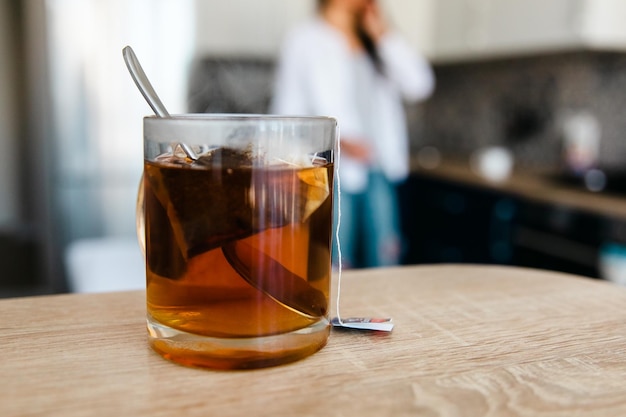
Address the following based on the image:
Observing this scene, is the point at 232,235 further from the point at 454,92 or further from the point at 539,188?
the point at 454,92

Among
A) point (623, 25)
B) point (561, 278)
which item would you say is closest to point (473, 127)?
point (623, 25)

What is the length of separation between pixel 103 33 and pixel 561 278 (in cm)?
251

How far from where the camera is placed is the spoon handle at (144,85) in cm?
49

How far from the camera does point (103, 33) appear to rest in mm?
2732

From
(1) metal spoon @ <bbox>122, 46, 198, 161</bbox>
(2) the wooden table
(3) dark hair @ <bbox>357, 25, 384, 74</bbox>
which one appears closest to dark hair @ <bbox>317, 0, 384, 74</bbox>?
(3) dark hair @ <bbox>357, 25, 384, 74</bbox>

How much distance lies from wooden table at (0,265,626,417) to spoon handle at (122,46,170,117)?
19cm

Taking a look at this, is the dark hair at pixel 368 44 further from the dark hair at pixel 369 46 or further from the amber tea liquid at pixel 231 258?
the amber tea liquid at pixel 231 258

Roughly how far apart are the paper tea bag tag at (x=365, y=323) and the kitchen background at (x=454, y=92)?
157cm

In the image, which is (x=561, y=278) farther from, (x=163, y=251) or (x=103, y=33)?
(x=103, y=33)

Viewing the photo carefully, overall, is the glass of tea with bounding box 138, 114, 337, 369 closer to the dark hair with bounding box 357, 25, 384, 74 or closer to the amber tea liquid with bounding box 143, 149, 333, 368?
the amber tea liquid with bounding box 143, 149, 333, 368

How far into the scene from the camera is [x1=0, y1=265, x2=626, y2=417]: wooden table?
1.29 ft

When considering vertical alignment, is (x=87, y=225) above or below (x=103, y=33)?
below

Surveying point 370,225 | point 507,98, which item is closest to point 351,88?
point 370,225

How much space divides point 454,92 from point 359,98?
35.9 inches
